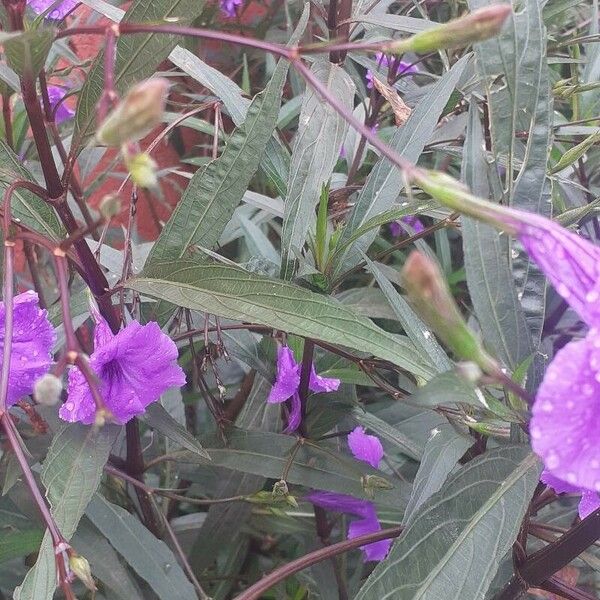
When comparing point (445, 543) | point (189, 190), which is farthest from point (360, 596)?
point (189, 190)

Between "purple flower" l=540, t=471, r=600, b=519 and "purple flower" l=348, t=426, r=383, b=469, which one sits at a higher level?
"purple flower" l=540, t=471, r=600, b=519

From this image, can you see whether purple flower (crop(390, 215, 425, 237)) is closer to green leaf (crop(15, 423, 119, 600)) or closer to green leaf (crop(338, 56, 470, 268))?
green leaf (crop(338, 56, 470, 268))

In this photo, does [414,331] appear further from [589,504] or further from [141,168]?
[141,168]

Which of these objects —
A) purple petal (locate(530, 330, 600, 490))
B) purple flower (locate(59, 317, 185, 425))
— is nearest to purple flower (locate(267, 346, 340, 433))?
purple flower (locate(59, 317, 185, 425))

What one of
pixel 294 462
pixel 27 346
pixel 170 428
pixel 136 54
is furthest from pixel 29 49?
pixel 294 462

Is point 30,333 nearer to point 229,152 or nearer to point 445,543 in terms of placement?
point 229,152

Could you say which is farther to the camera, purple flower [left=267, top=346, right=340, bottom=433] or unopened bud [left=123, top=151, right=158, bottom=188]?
purple flower [left=267, top=346, right=340, bottom=433]
